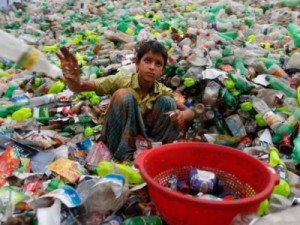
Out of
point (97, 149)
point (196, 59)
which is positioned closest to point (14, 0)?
point (196, 59)

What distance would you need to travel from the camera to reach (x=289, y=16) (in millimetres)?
5148

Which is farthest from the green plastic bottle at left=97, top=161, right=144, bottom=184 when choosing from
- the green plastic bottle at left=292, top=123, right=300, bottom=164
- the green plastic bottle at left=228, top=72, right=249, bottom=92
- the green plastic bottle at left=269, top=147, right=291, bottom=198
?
the green plastic bottle at left=228, top=72, right=249, bottom=92

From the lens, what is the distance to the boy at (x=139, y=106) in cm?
233

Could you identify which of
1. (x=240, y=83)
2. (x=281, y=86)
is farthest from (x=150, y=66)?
(x=281, y=86)

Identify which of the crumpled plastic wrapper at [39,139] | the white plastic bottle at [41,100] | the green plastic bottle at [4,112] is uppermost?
the crumpled plastic wrapper at [39,139]

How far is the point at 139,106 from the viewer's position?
2424mm

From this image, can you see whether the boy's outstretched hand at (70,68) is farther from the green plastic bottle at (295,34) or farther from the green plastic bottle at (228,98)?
the green plastic bottle at (295,34)

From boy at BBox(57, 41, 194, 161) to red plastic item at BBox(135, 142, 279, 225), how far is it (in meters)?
0.40

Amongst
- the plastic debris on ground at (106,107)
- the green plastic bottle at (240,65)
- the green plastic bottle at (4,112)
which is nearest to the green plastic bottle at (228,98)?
the plastic debris on ground at (106,107)

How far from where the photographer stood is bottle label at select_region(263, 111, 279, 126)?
2.63m

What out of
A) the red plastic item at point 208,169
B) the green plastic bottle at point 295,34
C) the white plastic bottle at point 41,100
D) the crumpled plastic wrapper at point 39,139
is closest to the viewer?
the red plastic item at point 208,169

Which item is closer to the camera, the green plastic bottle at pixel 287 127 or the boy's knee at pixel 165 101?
the boy's knee at pixel 165 101

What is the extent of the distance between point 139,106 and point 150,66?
23 cm

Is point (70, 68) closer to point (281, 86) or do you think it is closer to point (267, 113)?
point (267, 113)
